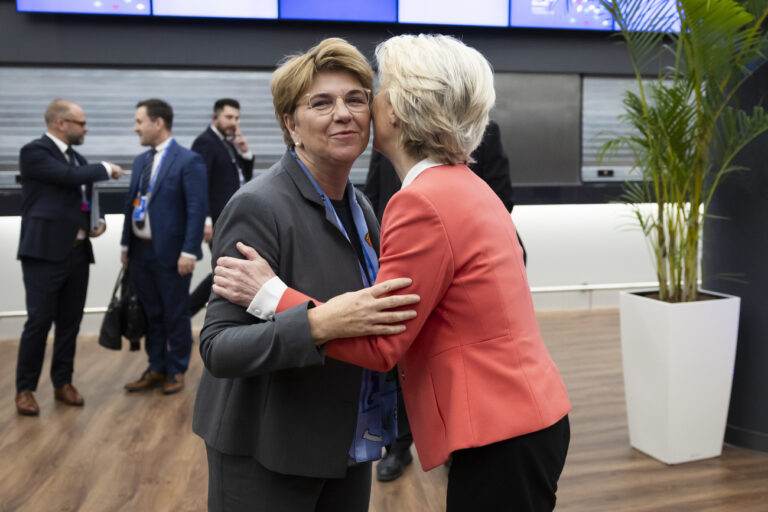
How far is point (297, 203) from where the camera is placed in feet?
4.63

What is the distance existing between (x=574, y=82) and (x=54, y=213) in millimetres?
4887

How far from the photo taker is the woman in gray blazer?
1.36 m

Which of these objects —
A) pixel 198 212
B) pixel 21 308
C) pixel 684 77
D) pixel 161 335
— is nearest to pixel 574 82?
pixel 684 77

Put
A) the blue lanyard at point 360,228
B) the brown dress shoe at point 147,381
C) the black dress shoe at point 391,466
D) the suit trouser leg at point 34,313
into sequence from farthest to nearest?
1. the brown dress shoe at point 147,381
2. the suit trouser leg at point 34,313
3. the black dress shoe at point 391,466
4. the blue lanyard at point 360,228

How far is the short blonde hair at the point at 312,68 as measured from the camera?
4.72 ft

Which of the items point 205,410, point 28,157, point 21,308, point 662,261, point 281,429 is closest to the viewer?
point 281,429

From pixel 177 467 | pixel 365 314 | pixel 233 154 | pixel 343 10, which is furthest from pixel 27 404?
pixel 343 10

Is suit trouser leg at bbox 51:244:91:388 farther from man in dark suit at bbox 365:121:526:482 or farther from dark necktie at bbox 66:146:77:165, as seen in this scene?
man in dark suit at bbox 365:121:526:482

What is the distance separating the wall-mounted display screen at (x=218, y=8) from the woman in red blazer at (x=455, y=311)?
4.86m

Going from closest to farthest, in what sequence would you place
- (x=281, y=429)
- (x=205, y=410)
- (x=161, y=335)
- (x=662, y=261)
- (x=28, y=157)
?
(x=281, y=429) → (x=205, y=410) → (x=662, y=261) → (x=28, y=157) → (x=161, y=335)

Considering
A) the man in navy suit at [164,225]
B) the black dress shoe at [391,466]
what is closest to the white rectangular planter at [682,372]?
the black dress shoe at [391,466]

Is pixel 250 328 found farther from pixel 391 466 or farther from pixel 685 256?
pixel 685 256

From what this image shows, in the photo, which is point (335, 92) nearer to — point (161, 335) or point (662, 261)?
point (662, 261)

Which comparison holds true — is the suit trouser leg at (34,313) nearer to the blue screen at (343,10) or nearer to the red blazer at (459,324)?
the blue screen at (343,10)
